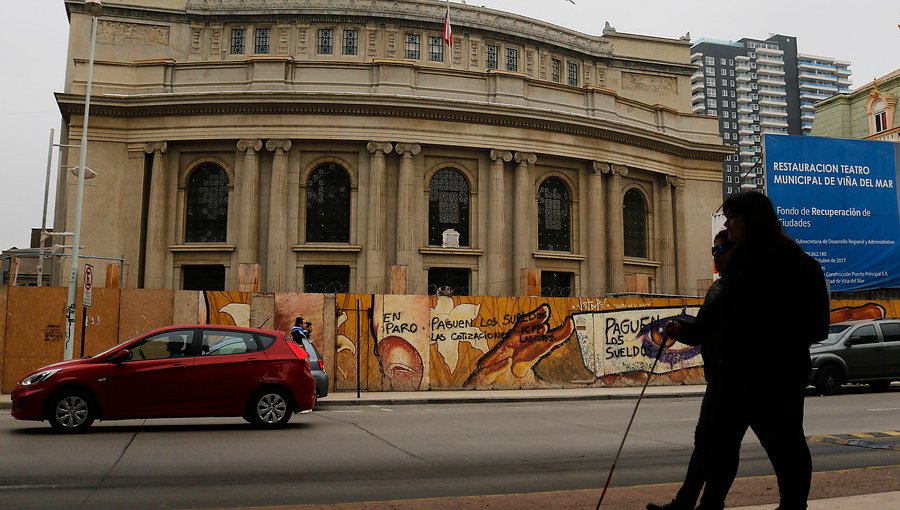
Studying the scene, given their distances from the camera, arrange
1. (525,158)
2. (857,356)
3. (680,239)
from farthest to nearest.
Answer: (680,239)
(525,158)
(857,356)

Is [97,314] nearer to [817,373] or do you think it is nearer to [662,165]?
[817,373]

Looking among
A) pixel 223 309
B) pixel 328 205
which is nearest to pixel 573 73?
pixel 328 205

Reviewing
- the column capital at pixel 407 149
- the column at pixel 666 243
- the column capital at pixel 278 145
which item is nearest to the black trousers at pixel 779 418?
the column capital at pixel 407 149

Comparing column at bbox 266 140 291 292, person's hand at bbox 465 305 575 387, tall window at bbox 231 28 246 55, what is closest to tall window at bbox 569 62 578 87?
tall window at bbox 231 28 246 55

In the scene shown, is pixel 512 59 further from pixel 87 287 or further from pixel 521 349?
pixel 87 287

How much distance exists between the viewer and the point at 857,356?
1847cm

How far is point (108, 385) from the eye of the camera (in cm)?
1109

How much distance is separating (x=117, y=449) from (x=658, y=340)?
55.2 ft

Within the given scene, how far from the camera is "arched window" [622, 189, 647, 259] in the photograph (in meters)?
38.3

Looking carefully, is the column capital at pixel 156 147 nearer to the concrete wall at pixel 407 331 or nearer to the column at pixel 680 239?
the concrete wall at pixel 407 331

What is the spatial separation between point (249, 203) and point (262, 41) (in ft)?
39.3

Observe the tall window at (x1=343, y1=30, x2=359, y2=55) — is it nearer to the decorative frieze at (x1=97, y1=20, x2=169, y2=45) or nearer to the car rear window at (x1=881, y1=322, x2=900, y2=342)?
the decorative frieze at (x1=97, y1=20, x2=169, y2=45)

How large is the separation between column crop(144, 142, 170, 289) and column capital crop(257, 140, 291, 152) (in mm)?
4692

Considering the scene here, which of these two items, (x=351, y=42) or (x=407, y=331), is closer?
(x=407, y=331)
